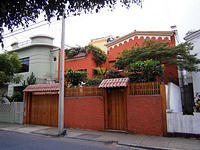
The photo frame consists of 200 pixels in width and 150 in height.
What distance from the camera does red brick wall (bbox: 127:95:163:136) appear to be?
784 cm

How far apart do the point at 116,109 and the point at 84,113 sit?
2.08 m

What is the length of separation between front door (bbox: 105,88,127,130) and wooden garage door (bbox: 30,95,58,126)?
395 cm

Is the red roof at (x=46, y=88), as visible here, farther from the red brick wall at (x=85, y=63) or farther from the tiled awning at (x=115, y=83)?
the red brick wall at (x=85, y=63)

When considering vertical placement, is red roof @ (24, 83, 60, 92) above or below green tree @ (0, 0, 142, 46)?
below

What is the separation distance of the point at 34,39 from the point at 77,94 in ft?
36.6

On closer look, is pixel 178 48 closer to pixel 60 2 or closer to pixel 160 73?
pixel 160 73

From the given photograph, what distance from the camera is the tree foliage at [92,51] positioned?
16.0 metres

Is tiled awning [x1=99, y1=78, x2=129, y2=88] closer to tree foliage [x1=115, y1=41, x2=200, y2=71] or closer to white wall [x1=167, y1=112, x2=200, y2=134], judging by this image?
tree foliage [x1=115, y1=41, x2=200, y2=71]

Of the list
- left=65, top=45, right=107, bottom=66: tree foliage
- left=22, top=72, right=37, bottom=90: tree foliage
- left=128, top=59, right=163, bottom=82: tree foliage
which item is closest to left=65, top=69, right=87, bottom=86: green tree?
left=128, top=59, right=163, bottom=82: tree foliage

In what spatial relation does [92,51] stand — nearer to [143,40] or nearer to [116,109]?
[143,40]

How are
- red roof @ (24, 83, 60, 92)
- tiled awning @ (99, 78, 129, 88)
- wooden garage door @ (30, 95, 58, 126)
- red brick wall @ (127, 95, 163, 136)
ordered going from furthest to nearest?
wooden garage door @ (30, 95, 58, 126)
red roof @ (24, 83, 60, 92)
tiled awning @ (99, 78, 129, 88)
red brick wall @ (127, 95, 163, 136)

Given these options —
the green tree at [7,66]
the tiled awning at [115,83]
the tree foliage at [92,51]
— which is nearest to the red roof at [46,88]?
the green tree at [7,66]

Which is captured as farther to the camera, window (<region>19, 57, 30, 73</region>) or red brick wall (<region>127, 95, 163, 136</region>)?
window (<region>19, 57, 30, 73</region>)

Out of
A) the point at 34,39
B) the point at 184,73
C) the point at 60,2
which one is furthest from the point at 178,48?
the point at 34,39
